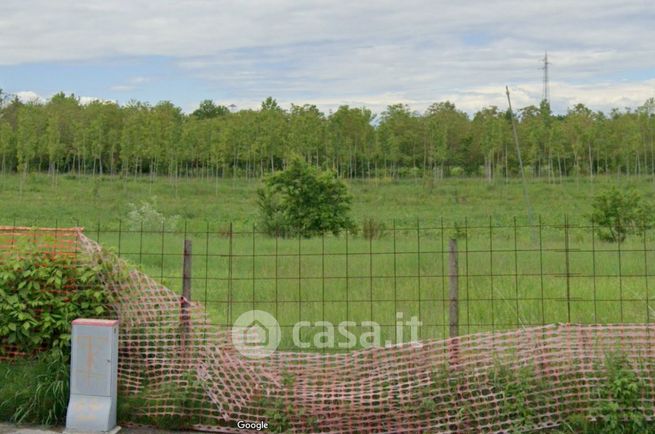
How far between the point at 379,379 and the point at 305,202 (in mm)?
16769

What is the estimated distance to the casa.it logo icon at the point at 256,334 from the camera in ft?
19.4

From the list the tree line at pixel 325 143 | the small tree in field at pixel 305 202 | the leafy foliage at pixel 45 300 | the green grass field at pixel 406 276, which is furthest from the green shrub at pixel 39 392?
the tree line at pixel 325 143

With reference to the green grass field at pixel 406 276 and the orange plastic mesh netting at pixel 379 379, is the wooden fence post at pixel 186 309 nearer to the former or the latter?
the orange plastic mesh netting at pixel 379 379

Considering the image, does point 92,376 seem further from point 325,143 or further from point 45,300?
point 325,143

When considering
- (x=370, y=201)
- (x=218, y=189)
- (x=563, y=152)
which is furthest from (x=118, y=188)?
(x=563, y=152)

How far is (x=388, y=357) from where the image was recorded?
561cm

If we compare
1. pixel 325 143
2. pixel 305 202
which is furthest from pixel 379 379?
pixel 325 143

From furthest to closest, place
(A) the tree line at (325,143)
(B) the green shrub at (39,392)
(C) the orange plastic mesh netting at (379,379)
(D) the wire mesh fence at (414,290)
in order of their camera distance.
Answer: (A) the tree line at (325,143) → (D) the wire mesh fence at (414,290) → (B) the green shrub at (39,392) → (C) the orange plastic mesh netting at (379,379)

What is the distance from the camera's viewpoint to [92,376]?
5539 mm

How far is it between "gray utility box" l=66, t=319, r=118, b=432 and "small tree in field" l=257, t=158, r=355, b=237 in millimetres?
15697

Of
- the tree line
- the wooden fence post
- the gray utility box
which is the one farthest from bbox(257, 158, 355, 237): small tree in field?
the tree line

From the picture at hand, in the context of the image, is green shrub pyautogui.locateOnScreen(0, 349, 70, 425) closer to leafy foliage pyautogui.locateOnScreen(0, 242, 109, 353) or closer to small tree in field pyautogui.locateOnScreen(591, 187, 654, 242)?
leafy foliage pyautogui.locateOnScreen(0, 242, 109, 353)

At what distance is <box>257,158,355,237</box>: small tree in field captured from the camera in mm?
21781

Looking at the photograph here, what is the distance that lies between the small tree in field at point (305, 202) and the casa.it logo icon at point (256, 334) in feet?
46.5
